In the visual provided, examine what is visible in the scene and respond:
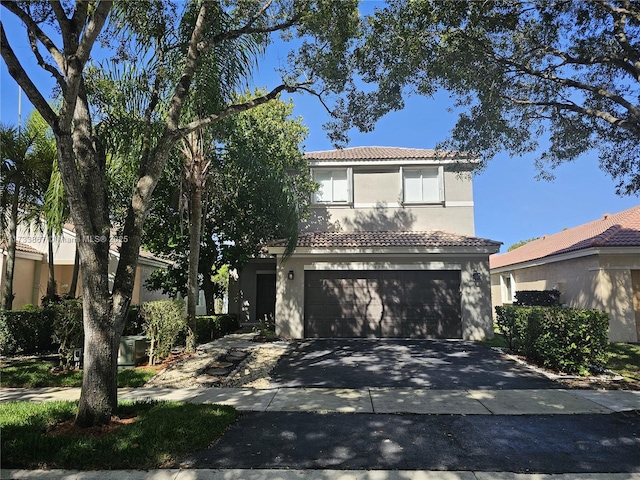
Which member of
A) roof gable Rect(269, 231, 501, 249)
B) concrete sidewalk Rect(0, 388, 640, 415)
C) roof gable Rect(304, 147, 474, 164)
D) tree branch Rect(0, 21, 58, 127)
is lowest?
concrete sidewalk Rect(0, 388, 640, 415)

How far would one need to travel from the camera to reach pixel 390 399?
7340 mm

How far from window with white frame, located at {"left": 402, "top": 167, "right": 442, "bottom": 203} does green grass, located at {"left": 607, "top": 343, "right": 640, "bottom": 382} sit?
25.7 feet

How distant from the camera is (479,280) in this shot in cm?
1410

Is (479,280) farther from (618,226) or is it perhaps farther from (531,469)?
(531,469)

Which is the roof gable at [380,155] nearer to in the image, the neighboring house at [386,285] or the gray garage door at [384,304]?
the neighboring house at [386,285]

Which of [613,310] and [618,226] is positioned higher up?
[618,226]

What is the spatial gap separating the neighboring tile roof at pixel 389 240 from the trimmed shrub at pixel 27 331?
23.4 ft

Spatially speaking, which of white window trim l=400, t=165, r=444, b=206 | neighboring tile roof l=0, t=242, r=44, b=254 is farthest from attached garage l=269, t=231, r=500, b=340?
neighboring tile roof l=0, t=242, r=44, b=254

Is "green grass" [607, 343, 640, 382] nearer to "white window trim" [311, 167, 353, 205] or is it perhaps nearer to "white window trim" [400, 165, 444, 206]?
"white window trim" [400, 165, 444, 206]

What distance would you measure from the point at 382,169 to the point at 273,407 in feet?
39.6

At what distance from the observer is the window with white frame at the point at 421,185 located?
16.7m

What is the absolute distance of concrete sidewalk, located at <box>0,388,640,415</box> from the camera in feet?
22.1

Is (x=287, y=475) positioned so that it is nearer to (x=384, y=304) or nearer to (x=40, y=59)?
(x=40, y=59)

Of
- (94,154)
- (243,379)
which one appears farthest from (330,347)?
(94,154)
